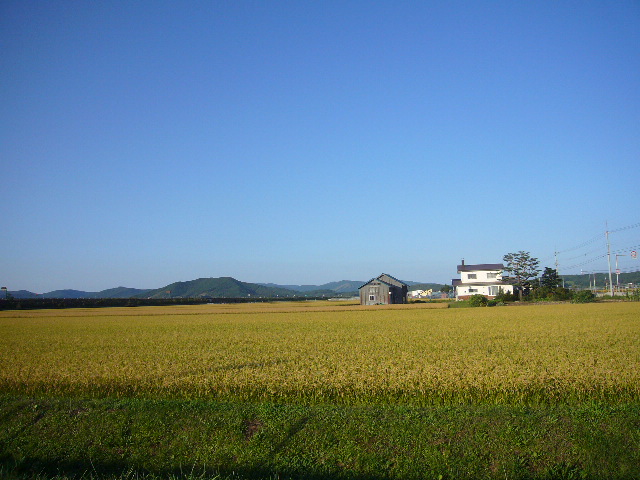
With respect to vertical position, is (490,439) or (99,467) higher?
(490,439)

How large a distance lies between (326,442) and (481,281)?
320 ft

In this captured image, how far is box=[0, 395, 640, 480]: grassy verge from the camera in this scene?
25.0 feet

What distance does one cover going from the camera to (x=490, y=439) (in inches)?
317

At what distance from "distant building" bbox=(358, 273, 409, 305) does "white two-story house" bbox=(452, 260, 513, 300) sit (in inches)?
824

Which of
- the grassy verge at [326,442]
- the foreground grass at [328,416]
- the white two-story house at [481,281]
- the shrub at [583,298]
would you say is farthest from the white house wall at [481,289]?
the grassy verge at [326,442]

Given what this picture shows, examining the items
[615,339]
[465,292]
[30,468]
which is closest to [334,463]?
[30,468]

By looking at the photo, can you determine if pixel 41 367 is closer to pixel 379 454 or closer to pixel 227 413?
pixel 227 413

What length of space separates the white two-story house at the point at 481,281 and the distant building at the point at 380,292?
20.9m

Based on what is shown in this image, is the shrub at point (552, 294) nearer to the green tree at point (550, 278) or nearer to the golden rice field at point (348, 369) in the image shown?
the green tree at point (550, 278)

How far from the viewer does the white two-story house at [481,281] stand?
319ft

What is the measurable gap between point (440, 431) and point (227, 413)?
4.28m

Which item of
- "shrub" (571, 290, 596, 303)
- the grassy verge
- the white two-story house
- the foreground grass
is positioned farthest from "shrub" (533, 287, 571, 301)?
the grassy verge

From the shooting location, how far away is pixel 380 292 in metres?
83.3

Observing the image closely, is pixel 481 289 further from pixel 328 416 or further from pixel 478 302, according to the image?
pixel 328 416
